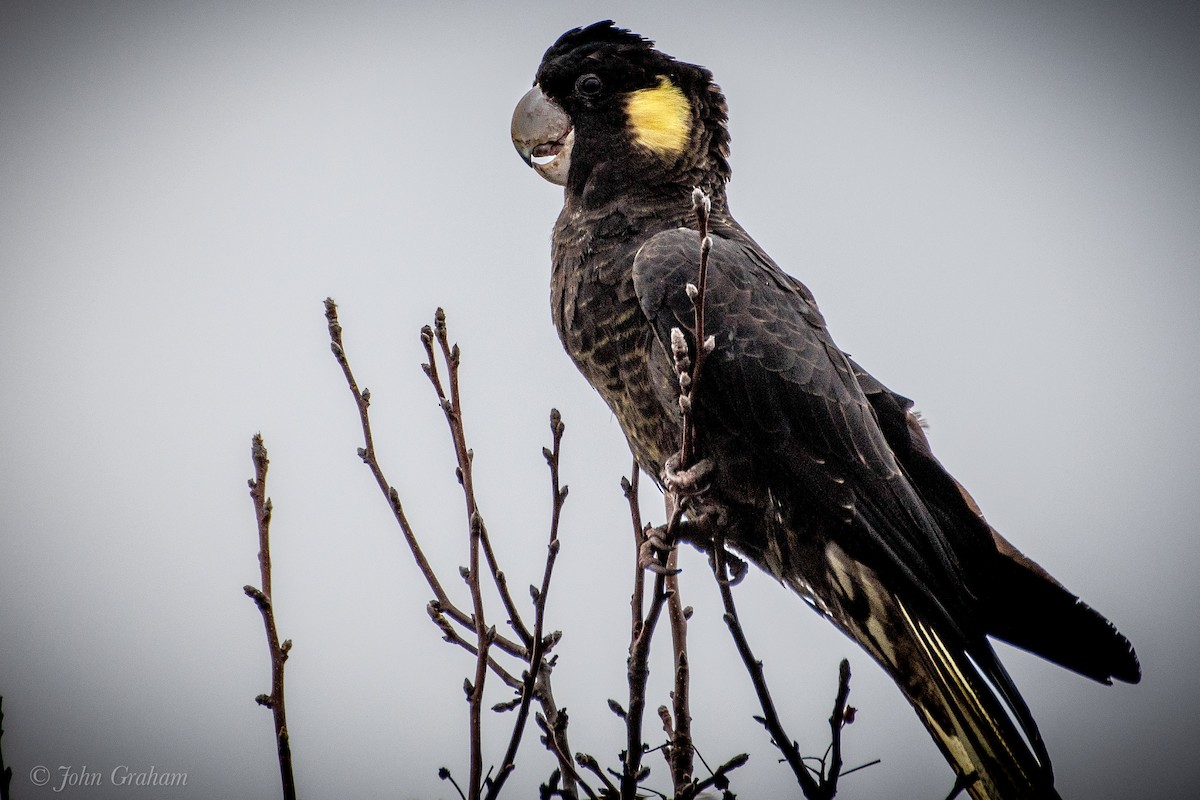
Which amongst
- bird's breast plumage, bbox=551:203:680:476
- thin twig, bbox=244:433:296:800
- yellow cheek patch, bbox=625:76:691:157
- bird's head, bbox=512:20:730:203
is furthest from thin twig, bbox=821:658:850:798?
yellow cheek patch, bbox=625:76:691:157

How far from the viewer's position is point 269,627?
154cm

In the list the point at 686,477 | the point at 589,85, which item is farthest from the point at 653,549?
the point at 589,85

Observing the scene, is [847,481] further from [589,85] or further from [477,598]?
[589,85]

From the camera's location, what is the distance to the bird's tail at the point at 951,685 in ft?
8.25

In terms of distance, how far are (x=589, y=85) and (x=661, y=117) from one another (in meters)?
0.35

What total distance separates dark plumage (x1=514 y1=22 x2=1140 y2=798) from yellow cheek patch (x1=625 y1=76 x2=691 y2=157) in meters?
0.42

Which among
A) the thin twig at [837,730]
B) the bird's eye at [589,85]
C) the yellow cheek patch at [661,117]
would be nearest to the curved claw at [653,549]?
the thin twig at [837,730]

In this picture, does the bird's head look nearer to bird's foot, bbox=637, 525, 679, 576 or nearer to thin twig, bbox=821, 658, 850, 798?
bird's foot, bbox=637, 525, 679, 576

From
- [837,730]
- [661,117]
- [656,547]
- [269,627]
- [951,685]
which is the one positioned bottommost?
[837,730]

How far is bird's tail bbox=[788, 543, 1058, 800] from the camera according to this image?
2.52m

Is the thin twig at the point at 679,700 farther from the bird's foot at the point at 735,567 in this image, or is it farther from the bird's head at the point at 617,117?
the bird's head at the point at 617,117

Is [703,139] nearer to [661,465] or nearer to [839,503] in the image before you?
[661,465]

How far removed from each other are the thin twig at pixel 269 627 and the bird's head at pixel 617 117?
2.27 m

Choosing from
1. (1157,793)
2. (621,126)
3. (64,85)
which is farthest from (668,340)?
(64,85)
